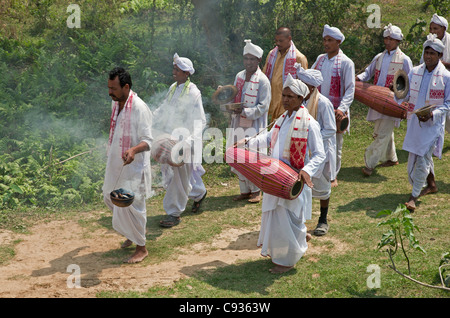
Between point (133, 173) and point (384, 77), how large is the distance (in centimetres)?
503

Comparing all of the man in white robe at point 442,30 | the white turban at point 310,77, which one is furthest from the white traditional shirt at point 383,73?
the white turban at point 310,77

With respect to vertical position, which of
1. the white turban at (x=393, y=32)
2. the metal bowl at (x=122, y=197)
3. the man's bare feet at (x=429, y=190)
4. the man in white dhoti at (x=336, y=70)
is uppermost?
the white turban at (x=393, y=32)

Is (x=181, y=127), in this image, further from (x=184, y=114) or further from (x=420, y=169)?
(x=420, y=169)

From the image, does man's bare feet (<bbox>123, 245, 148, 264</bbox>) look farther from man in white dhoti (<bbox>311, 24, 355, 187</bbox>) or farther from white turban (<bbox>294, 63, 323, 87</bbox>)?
man in white dhoti (<bbox>311, 24, 355, 187</bbox>)

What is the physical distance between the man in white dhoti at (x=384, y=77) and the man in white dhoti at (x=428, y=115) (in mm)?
1358

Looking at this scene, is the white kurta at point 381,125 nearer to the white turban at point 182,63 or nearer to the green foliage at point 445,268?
the white turban at point 182,63

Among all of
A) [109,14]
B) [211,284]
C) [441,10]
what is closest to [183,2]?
[109,14]

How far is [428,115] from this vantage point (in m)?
7.25

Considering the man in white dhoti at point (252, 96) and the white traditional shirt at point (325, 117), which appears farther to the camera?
the man in white dhoti at point (252, 96)

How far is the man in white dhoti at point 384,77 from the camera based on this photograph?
9047 millimetres

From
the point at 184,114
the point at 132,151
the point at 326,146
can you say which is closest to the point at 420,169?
the point at 326,146

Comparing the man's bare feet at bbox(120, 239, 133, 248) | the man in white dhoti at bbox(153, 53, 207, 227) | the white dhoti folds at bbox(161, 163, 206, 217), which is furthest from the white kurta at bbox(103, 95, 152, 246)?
the white dhoti folds at bbox(161, 163, 206, 217)

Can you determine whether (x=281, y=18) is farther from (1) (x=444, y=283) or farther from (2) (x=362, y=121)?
(1) (x=444, y=283)

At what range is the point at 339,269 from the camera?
18.7ft
